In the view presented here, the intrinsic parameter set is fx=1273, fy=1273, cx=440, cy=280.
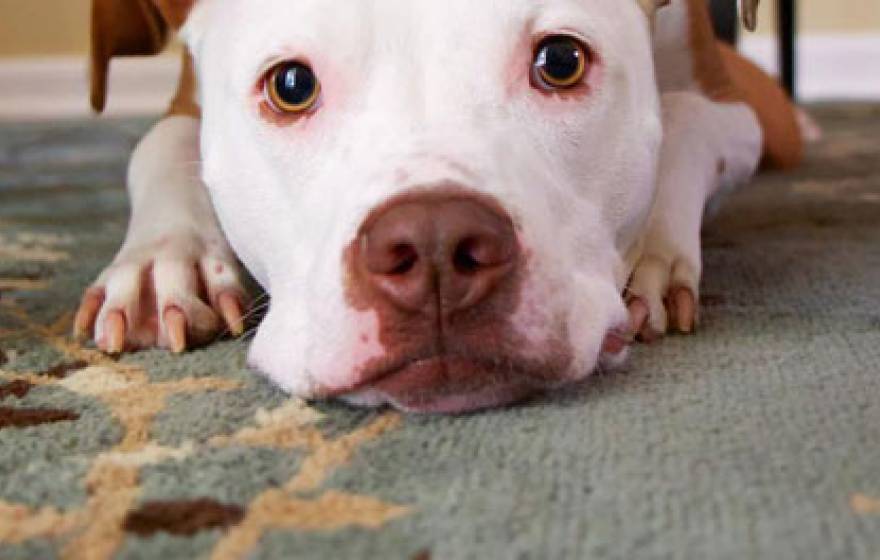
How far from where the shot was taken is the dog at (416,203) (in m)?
0.95

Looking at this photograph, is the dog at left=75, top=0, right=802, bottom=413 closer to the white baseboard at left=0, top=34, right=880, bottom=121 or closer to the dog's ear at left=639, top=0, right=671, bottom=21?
the dog's ear at left=639, top=0, right=671, bottom=21

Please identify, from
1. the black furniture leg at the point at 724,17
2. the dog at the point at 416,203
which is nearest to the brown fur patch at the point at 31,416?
the dog at the point at 416,203

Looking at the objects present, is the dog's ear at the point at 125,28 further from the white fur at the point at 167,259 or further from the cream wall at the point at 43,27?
the cream wall at the point at 43,27

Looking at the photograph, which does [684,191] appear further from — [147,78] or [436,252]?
[147,78]

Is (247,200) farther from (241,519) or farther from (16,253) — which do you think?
(16,253)

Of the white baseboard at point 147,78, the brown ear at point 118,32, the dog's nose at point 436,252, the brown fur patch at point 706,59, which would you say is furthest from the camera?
the white baseboard at point 147,78

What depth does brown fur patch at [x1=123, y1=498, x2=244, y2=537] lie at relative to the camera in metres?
0.77

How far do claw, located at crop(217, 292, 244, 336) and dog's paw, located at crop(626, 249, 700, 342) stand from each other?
0.38 m

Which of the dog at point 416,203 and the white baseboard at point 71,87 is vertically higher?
the dog at point 416,203

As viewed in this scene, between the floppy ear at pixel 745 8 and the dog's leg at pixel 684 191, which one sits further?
the floppy ear at pixel 745 8

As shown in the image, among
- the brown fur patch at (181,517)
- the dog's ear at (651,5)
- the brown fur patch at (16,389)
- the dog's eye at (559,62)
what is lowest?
the brown fur patch at (16,389)

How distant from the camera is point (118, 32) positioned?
1.50 metres

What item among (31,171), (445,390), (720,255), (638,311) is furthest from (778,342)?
(31,171)

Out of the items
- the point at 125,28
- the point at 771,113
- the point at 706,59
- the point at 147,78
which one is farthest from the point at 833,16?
the point at 125,28
